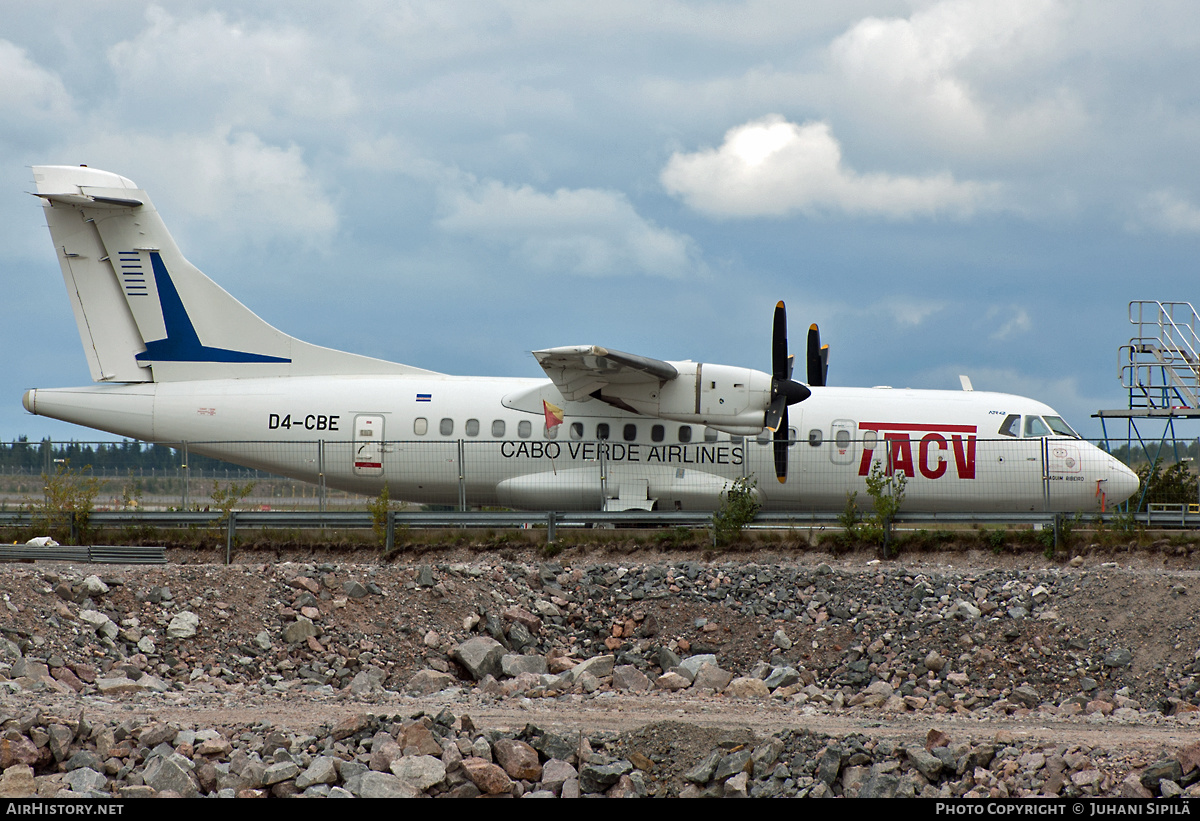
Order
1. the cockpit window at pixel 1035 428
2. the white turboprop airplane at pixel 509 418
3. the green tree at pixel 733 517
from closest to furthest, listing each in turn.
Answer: the green tree at pixel 733 517 < the white turboprop airplane at pixel 509 418 < the cockpit window at pixel 1035 428

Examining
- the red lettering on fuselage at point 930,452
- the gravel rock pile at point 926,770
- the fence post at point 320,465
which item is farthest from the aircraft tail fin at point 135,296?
the gravel rock pile at point 926,770

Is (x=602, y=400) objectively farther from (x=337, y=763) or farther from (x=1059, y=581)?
(x=337, y=763)

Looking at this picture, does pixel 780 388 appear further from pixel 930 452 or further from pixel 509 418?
pixel 509 418

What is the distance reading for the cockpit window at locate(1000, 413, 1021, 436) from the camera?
62.6 feet

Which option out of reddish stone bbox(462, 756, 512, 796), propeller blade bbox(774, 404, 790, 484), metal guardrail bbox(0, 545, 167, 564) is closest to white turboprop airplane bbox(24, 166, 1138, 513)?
propeller blade bbox(774, 404, 790, 484)

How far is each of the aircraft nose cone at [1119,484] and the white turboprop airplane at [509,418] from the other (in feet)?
0.12

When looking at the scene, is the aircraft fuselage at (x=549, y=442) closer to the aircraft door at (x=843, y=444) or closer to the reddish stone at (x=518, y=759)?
the aircraft door at (x=843, y=444)

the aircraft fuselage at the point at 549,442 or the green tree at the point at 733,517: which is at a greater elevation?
the aircraft fuselage at the point at 549,442

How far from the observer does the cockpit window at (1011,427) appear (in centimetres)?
1908

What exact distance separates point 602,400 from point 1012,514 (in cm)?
760

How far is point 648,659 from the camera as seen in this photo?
1284cm

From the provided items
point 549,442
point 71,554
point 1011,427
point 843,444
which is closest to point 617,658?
point 549,442

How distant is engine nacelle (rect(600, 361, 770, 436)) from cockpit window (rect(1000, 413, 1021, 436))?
474 cm

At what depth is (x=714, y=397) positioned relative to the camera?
18453 millimetres
